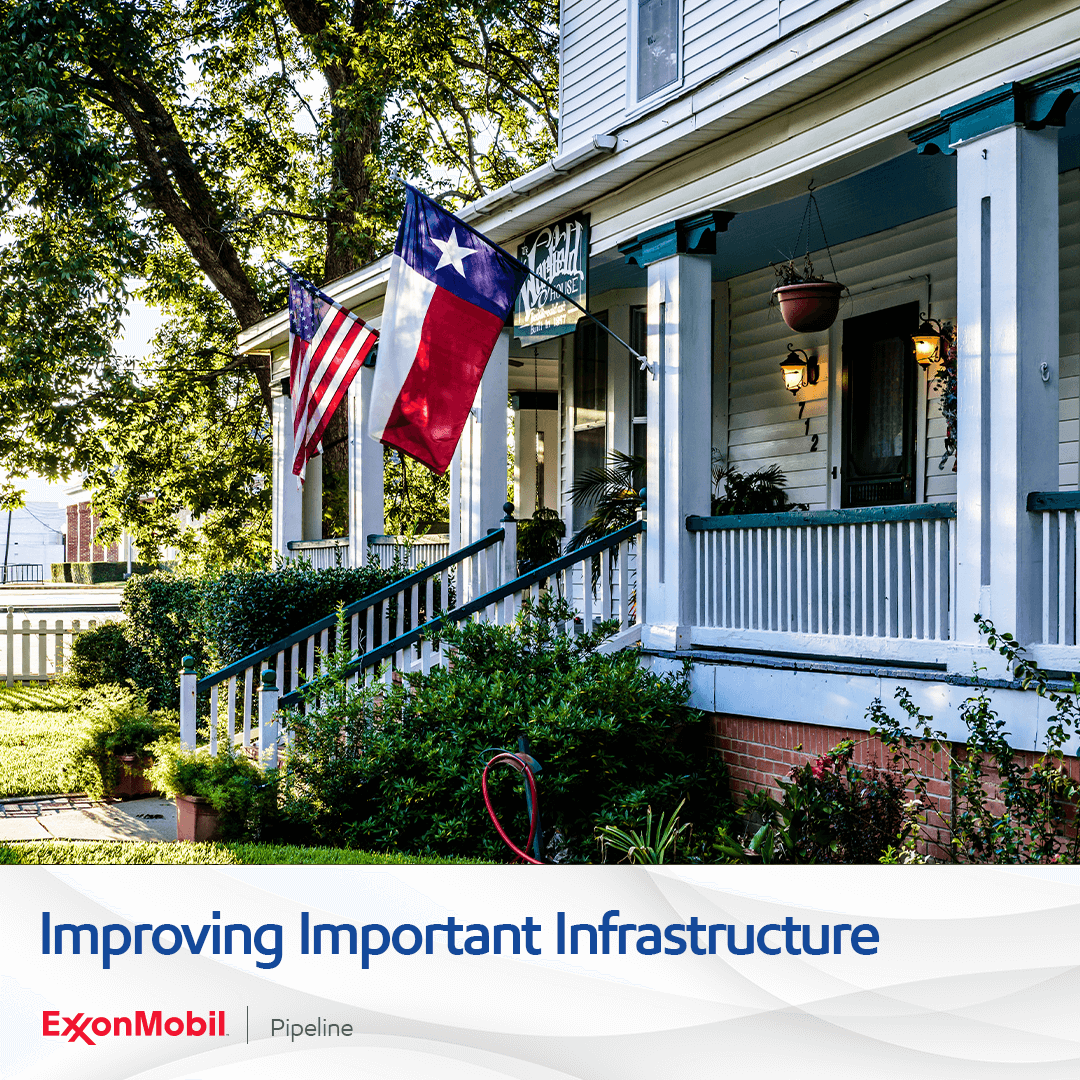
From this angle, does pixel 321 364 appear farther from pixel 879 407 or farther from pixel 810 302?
pixel 879 407

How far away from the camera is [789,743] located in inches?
273

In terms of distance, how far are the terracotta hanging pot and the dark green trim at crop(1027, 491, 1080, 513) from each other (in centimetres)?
307

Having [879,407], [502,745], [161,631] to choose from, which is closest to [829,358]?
[879,407]

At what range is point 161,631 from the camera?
43.4 ft

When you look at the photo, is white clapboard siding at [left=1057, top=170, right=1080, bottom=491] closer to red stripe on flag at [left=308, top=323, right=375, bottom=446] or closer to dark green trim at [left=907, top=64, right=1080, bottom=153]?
dark green trim at [left=907, top=64, right=1080, bottom=153]

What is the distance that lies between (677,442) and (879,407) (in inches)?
93.0

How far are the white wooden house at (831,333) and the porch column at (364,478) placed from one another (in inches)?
63.8

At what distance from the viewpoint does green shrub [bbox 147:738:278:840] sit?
7004mm

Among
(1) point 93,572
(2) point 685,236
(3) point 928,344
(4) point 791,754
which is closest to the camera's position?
(4) point 791,754

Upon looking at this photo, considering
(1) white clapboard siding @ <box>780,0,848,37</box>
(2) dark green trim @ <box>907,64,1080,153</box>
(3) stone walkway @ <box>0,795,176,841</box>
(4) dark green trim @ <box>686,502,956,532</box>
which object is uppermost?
(1) white clapboard siding @ <box>780,0,848,37</box>

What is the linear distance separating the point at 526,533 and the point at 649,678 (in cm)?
477

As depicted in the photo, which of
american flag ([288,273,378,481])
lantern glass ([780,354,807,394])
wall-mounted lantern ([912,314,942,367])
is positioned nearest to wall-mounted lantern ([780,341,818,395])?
lantern glass ([780,354,807,394])
